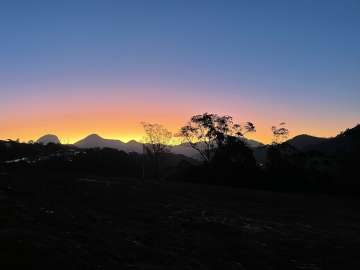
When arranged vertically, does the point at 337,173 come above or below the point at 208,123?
below

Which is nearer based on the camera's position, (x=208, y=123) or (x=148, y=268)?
(x=148, y=268)

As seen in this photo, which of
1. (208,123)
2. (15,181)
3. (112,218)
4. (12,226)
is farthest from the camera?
(208,123)

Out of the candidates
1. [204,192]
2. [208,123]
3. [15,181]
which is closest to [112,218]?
[15,181]

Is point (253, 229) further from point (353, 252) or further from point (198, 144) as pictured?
point (198, 144)

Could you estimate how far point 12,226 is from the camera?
1655 cm

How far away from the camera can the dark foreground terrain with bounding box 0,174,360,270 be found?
46.9ft

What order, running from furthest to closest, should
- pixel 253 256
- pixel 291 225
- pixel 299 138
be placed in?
pixel 299 138
pixel 291 225
pixel 253 256

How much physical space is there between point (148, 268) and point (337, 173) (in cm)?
4073

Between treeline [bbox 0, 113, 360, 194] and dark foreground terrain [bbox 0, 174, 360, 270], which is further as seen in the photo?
treeline [bbox 0, 113, 360, 194]

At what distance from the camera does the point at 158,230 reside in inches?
822

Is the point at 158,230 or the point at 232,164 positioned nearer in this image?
the point at 158,230

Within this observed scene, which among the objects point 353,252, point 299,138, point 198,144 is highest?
point 299,138

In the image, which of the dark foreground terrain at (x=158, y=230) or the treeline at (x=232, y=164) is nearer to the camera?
the dark foreground terrain at (x=158, y=230)

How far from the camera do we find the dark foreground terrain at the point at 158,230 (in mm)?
14305
